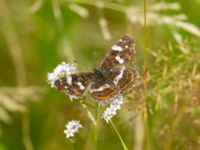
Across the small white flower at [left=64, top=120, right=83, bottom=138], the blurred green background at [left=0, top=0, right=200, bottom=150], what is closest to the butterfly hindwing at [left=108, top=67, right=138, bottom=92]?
the small white flower at [left=64, top=120, right=83, bottom=138]

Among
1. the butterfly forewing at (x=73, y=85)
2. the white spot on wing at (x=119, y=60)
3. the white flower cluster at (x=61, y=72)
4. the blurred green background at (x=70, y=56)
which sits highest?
the blurred green background at (x=70, y=56)

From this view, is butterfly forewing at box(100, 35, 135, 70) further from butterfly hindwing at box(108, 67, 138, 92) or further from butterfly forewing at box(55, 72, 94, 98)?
butterfly forewing at box(55, 72, 94, 98)

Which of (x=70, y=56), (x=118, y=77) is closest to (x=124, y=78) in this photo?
(x=118, y=77)

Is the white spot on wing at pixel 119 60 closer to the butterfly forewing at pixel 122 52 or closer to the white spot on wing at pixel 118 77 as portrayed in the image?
the butterfly forewing at pixel 122 52

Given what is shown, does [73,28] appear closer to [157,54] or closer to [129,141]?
[129,141]

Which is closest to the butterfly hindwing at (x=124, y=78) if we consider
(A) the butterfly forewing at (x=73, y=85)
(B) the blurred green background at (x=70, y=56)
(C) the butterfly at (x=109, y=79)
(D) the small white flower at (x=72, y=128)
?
(C) the butterfly at (x=109, y=79)

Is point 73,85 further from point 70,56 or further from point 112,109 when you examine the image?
point 70,56
